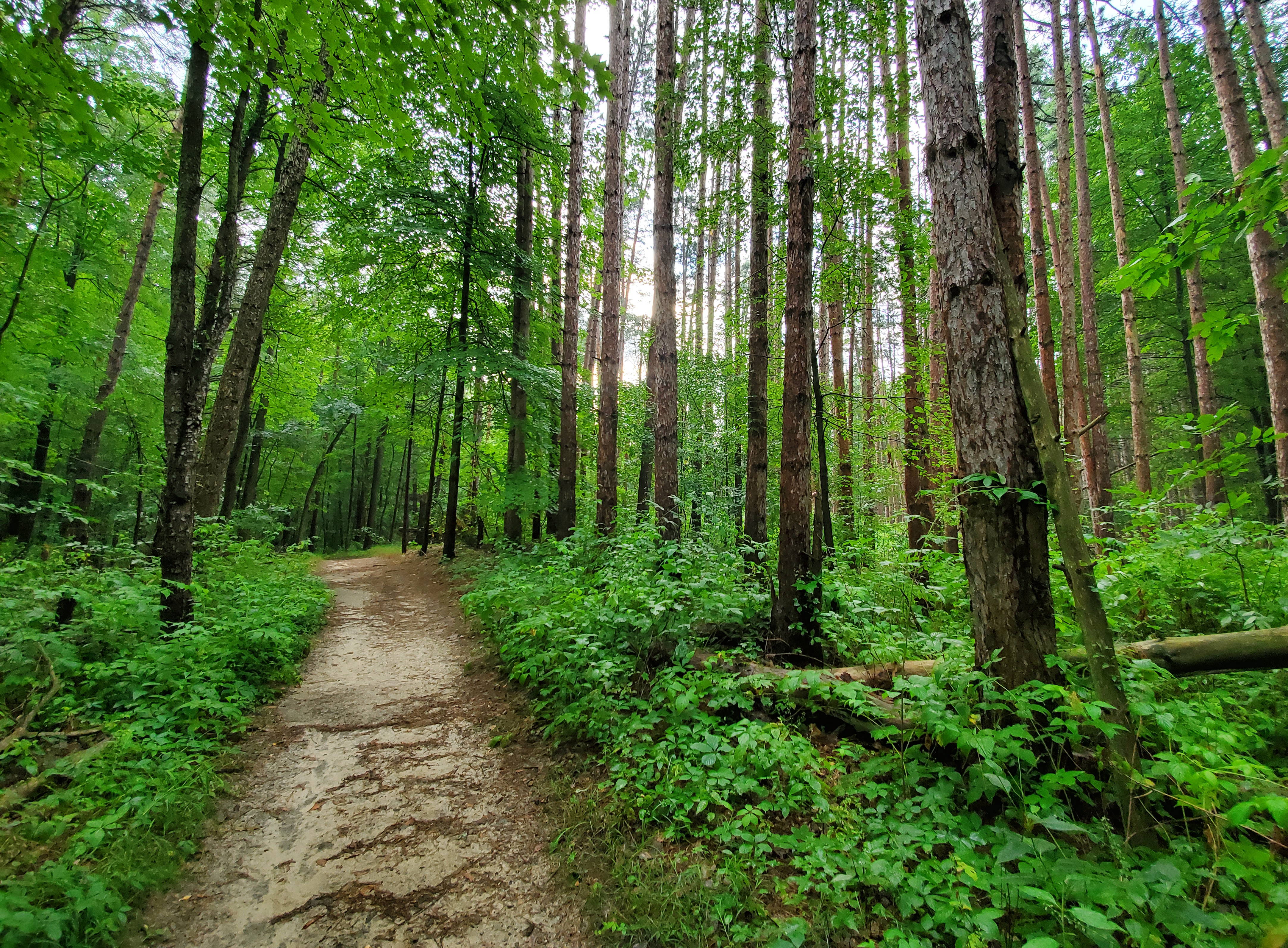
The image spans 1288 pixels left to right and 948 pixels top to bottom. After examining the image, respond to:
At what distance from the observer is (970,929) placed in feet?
6.02

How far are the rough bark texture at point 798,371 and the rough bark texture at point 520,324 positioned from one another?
7.56 metres

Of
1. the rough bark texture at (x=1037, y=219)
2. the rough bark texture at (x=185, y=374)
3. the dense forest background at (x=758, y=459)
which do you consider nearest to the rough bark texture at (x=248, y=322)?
the dense forest background at (x=758, y=459)

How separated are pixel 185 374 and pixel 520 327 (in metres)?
7.85

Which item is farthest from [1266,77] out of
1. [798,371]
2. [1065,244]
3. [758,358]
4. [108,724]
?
[108,724]

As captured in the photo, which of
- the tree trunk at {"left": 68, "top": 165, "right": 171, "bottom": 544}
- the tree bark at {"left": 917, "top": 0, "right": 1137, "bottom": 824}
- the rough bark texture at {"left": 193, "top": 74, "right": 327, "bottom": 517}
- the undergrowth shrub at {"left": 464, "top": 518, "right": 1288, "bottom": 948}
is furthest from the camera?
the tree trunk at {"left": 68, "top": 165, "right": 171, "bottom": 544}

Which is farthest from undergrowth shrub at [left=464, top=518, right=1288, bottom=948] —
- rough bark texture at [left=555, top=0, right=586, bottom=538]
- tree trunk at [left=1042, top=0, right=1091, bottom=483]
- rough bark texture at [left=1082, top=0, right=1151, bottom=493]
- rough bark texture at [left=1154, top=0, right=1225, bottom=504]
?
tree trunk at [left=1042, top=0, right=1091, bottom=483]

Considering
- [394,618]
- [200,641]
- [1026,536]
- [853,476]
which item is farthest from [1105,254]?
[200,641]

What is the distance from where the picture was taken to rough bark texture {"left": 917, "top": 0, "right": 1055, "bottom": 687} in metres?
2.67

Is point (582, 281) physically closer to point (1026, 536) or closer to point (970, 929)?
point (1026, 536)

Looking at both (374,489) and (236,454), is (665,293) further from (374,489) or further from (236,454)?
(374,489)

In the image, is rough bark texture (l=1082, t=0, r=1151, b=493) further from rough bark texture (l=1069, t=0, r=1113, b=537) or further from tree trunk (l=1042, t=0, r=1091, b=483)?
tree trunk (l=1042, t=0, r=1091, b=483)

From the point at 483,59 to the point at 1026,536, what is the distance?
4.48 meters

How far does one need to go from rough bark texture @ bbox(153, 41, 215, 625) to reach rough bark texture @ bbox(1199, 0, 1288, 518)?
11806 millimetres

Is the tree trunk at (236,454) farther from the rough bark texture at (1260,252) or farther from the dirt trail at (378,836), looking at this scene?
the rough bark texture at (1260,252)
